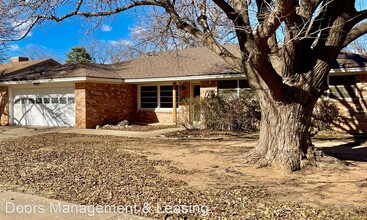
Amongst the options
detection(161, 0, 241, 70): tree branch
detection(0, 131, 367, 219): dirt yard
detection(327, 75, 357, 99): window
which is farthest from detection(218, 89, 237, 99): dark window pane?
detection(161, 0, 241, 70): tree branch

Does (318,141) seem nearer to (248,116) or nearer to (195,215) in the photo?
(248,116)

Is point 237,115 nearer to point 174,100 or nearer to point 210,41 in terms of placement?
point 174,100

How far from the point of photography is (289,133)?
7.16 meters

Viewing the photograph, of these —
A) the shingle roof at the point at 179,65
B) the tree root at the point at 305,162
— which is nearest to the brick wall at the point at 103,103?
the shingle roof at the point at 179,65

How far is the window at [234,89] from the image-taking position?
15.9m

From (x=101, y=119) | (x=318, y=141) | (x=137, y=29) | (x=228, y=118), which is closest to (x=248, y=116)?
(x=228, y=118)

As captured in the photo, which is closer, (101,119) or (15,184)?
(15,184)

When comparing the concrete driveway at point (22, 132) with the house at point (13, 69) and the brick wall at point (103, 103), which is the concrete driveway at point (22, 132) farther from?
the house at point (13, 69)

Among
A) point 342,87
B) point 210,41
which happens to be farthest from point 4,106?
point 342,87

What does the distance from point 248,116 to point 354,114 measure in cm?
437

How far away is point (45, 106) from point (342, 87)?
1521 centimetres

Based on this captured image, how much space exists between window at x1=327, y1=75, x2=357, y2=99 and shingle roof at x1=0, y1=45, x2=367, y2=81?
3.21 feet

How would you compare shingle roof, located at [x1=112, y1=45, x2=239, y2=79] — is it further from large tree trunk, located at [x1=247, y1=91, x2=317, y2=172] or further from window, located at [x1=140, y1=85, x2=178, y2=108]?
large tree trunk, located at [x1=247, y1=91, x2=317, y2=172]

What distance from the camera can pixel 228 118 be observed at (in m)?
15.3
